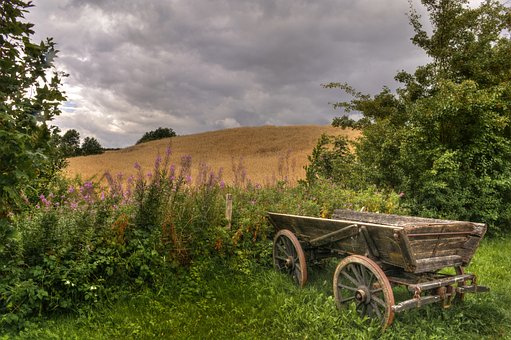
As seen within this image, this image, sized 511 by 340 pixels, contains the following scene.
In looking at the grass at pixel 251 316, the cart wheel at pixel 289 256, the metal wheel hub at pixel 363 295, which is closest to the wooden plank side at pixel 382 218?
the grass at pixel 251 316

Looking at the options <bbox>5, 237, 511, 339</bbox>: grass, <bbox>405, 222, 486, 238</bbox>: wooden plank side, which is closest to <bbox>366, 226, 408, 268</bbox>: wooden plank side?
<bbox>405, 222, 486, 238</bbox>: wooden plank side

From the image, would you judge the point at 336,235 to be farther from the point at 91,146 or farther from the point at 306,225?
the point at 91,146

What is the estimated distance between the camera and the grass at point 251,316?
14.3 feet

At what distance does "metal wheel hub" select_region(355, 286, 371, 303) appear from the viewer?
14.6ft

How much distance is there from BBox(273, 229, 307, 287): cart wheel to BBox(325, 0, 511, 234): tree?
5545 millimetres

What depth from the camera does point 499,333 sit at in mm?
4750

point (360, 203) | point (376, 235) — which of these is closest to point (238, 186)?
point (360, 203)

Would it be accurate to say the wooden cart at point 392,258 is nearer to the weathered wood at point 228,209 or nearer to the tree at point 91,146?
the weathered wood at point 228,209

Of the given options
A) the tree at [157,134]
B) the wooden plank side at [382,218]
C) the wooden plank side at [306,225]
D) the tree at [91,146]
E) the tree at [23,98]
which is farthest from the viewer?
the tree at [157,134]

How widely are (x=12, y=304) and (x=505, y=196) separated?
11.4 m

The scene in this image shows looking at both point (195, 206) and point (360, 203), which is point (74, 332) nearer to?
point (195, 206)

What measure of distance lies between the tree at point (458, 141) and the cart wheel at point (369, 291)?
6138 millimetres

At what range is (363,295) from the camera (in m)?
4.44

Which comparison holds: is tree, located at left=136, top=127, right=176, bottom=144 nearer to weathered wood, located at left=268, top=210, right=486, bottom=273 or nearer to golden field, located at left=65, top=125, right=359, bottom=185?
golden field, located at left=65, top=125, right=359, bottom=185
